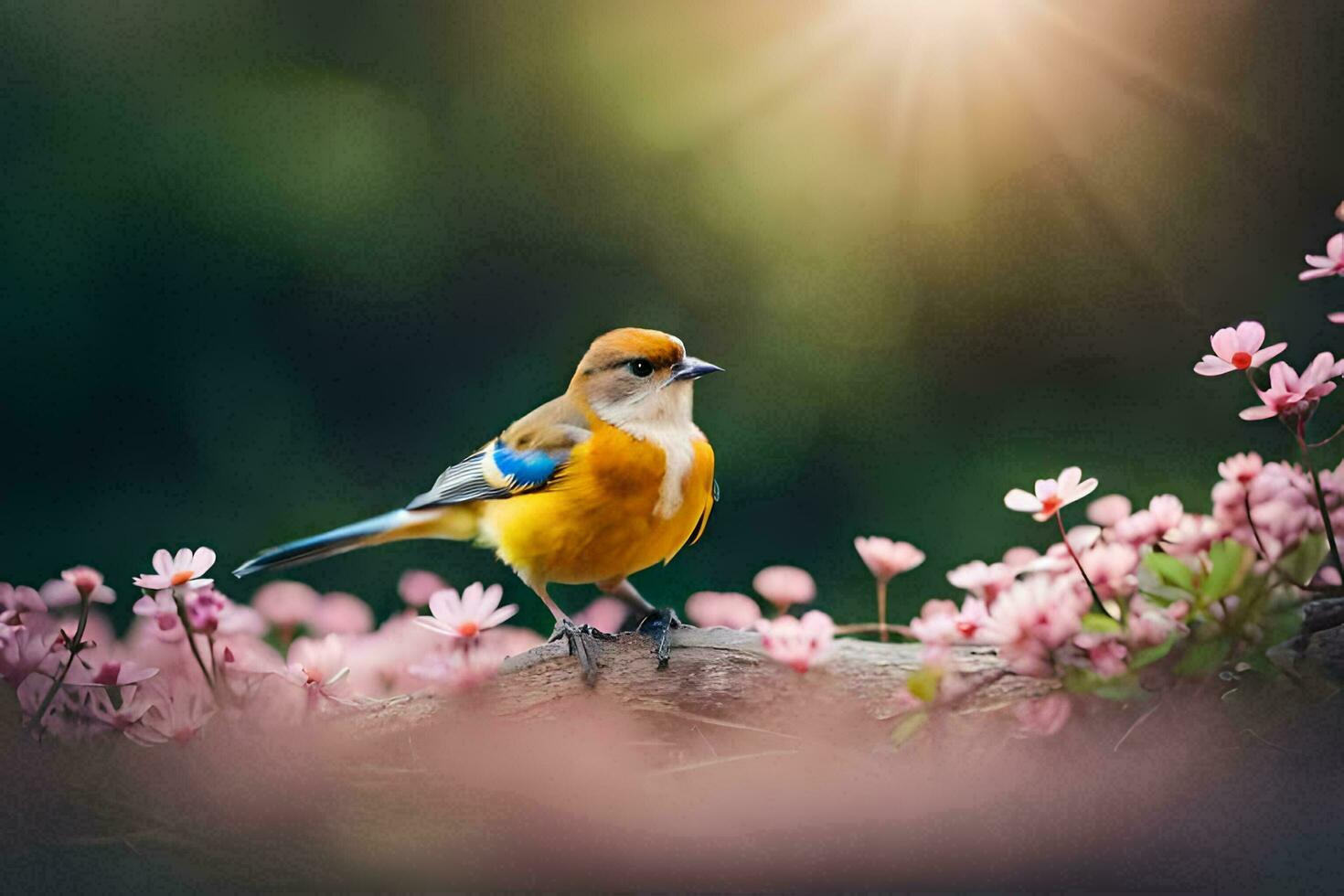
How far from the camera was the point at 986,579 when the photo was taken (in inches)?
48.1

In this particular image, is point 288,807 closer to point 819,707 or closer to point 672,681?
point 672,681

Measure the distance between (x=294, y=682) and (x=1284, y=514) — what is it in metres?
0.92

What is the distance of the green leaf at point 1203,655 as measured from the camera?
1.13m

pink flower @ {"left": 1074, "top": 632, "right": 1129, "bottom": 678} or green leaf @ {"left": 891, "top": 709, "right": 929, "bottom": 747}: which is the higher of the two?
pink flower @ {"left": 1074, "top": 632, "right": 1129, "bottom": 678}

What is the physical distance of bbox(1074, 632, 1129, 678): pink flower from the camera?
112cm

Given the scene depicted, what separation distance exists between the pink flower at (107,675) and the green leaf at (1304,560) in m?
1.03

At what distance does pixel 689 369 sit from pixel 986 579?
38 centimetres

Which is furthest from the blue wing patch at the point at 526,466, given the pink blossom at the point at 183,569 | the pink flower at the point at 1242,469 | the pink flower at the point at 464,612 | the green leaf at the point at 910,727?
the pink flower at the point at 1242,469

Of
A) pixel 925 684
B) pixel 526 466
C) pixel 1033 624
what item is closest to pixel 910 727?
pixel 925 684

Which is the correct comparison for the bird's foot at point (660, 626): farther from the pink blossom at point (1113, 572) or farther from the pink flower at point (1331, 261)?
the pink flower at point (1331, 261)

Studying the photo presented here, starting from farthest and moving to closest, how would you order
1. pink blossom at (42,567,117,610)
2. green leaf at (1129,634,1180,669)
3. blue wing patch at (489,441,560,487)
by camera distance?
blue wing patch at (489,441,560,487) → pink blossom at (42,567,117,610) → green leaf at (1129,634,1180,669)

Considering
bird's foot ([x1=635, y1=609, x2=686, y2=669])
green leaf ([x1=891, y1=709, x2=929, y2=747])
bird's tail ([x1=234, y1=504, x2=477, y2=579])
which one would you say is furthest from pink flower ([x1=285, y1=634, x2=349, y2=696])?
green leaf ([x1=891, y1=709, x2=929, y2=747])

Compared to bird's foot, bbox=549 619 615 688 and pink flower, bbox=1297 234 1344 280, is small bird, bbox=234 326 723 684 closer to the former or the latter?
bird's foot, bbox=549 619 615 688

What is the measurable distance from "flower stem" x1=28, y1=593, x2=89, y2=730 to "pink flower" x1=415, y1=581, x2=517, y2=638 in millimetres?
→ 319
